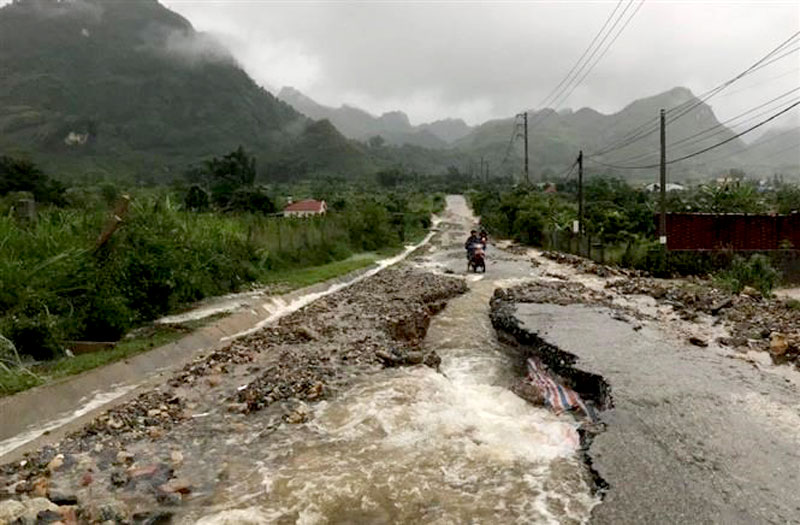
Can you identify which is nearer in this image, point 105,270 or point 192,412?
point 192,412

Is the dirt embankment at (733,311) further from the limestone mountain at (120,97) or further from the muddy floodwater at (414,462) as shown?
the limestone mountain at (120,97)

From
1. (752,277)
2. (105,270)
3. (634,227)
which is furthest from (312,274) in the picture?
(634,227)

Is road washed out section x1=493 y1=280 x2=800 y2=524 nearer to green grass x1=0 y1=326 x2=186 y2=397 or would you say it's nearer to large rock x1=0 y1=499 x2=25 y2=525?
large rock x1=0 y1=499 x2=25 y2=525

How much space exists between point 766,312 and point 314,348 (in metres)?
9.44

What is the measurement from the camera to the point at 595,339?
10172 mm

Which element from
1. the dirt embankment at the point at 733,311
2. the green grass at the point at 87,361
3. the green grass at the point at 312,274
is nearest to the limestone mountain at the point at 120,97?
the green grass at the point at 312,274

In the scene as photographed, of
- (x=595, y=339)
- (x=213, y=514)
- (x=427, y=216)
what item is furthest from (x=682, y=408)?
(x=427, y=216)

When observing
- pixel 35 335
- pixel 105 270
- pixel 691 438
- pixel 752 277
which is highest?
pixel 105 270

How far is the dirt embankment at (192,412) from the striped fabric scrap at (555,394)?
65.9 inches

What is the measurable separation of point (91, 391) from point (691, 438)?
7.55 meters

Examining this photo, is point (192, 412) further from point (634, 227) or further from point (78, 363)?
point (634, 227)

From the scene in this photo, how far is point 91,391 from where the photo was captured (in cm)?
823

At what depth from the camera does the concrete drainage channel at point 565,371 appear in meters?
6.05

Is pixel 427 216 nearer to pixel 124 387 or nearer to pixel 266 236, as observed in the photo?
pixel 266 236
